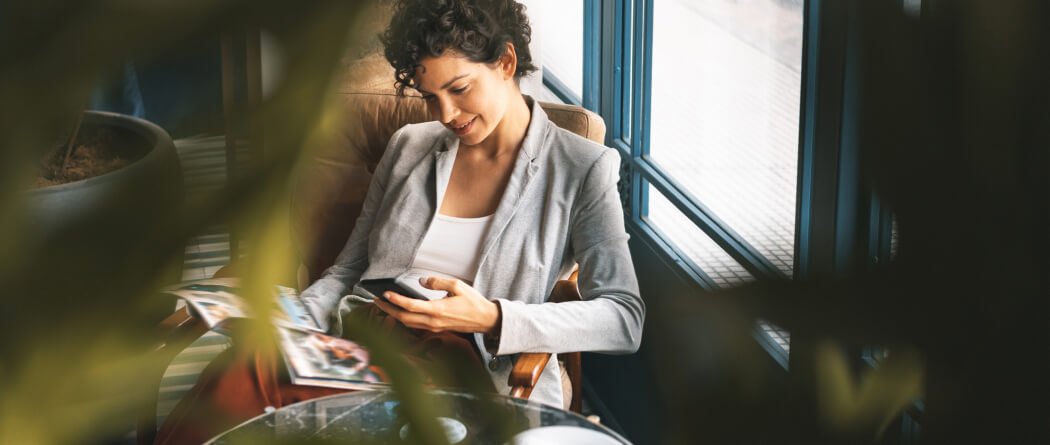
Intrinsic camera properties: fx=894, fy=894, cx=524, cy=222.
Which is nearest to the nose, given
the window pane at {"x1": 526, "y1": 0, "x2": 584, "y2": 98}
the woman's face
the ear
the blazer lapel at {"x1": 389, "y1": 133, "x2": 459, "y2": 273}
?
the woman's face

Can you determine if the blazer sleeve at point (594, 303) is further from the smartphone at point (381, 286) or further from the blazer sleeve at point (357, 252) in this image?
the blazer sleeve at point (357, 252)

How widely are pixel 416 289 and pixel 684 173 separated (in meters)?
0.62

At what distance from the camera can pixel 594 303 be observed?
1.50 meters

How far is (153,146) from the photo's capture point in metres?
0.07

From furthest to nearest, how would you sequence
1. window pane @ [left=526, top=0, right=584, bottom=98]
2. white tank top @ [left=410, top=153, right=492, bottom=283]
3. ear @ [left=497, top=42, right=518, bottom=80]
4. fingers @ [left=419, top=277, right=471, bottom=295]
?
window pane @ [left=526, top=0, right=584, bottom=98] < white tank top @ [left=410, top=153, right=492, bottom=283] < ear @ [left=497, top=42, right=518, bottom=80] < fingers @ [left=419, top=277, right=471, bottom=295]

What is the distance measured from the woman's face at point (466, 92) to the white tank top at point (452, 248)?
0.53ft

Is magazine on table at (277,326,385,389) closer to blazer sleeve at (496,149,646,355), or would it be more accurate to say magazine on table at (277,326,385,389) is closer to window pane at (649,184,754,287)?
blazer sleeve at (496,149,646,355)

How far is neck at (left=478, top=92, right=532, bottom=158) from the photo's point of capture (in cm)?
171

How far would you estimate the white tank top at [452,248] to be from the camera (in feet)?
5.58

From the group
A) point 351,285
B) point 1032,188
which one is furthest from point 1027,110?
point 351,285

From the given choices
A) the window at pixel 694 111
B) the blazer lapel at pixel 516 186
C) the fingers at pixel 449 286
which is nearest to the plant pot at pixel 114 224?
the window at pixel 694 111

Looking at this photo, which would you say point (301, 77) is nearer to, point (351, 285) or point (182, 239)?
point (182, 239)

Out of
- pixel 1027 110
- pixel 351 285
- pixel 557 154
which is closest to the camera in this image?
pixel 1027 110

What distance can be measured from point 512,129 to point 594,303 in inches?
16.3
